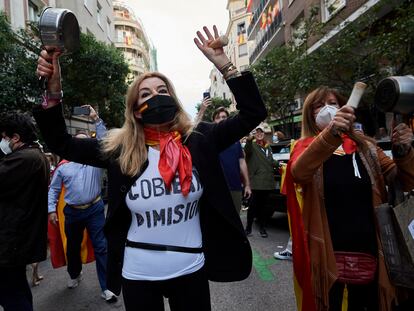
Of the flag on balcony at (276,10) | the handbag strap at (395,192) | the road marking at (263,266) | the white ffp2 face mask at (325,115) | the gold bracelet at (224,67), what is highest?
the flag on balcony at (276,10)

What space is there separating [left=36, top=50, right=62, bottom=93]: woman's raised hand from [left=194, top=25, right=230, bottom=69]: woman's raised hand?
0.72 meters

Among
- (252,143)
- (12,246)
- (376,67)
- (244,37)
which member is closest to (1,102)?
(252,143)

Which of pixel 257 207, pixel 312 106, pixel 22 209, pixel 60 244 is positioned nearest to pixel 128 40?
pixel 257 207

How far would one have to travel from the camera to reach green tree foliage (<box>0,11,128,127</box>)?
35.0 feet

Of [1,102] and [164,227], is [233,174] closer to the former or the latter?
[164,227]

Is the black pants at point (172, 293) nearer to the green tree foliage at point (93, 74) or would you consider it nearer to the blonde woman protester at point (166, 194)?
the blonde woman protester at point (166, 194)

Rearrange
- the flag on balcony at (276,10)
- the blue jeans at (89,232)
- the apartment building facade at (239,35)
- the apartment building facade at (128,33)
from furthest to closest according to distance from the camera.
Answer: the apartment building facade at (128,33), the apartment building facade at (239,35), the flag on balcony at (276,10), the blue jeans at (89,232)

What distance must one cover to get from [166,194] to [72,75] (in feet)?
46.1

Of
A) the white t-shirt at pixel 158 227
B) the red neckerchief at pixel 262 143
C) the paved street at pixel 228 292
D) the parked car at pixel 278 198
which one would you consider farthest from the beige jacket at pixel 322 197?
the red neckerchief at pixel 262 143

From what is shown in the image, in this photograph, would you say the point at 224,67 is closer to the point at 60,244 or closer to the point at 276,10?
the point at 60,244

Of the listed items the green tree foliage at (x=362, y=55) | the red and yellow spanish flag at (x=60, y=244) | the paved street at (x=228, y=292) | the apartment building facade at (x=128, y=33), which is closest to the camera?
the paved street at (x=228, y=292)

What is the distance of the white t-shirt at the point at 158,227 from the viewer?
1.91 m

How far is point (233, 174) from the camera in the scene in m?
5.32

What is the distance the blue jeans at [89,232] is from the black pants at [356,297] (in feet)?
9.12
